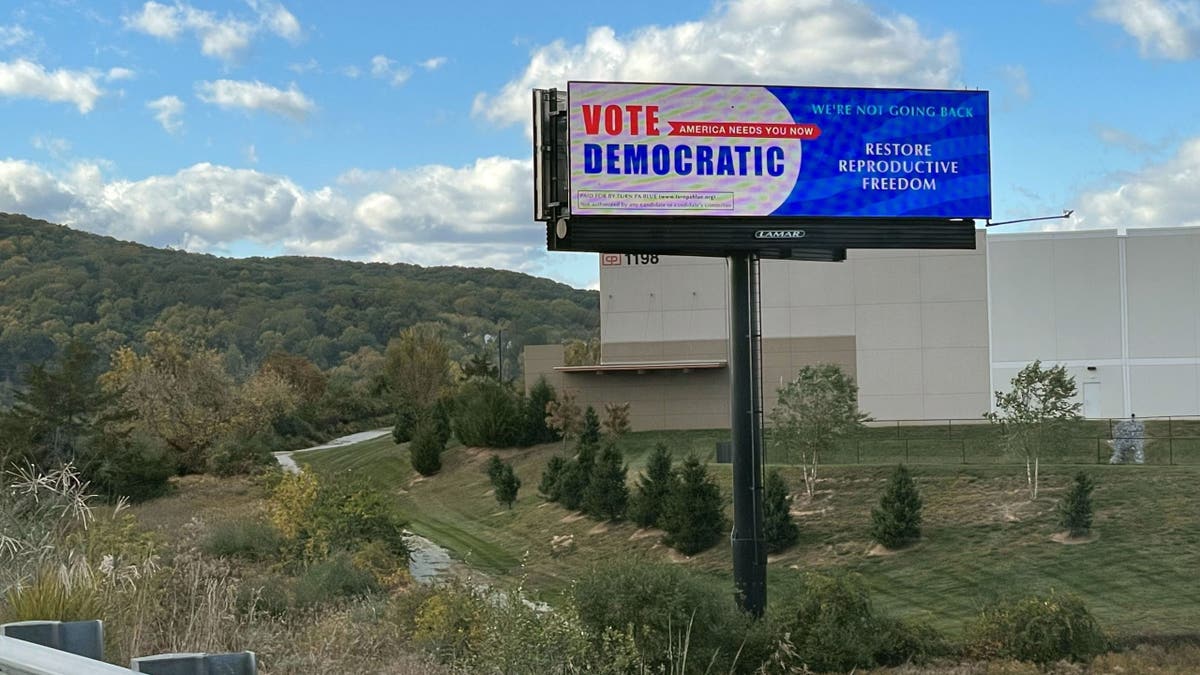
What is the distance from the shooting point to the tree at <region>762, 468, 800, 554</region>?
1118 inches

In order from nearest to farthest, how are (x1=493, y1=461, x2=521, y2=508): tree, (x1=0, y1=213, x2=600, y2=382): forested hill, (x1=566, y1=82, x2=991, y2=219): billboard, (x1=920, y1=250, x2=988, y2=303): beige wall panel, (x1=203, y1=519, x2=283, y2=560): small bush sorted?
(x1=203, y1=519, x2=283, y2=560): small bush < (x1=566, y1=82, x2=991, y2=219): billboard < (x1=493, y1=461, x2=521, y2=508): tree < (x1=920, y1=250, x2=988, y2=303): beige wall panel < (x1=0, y1=213, x2=600, y2=382): forested hill

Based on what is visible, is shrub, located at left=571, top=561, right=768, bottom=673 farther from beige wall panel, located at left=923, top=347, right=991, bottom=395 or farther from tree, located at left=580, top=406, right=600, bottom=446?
beige wall panel, located at left=923, top=347, right=991, bottom=395

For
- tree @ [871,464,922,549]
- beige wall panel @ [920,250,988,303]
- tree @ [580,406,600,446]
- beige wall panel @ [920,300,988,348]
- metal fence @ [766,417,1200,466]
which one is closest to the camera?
tree @ [871,464,922,549]

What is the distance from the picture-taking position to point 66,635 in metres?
4.73

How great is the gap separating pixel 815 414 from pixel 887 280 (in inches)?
833

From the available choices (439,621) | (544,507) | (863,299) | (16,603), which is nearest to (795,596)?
(439,621)

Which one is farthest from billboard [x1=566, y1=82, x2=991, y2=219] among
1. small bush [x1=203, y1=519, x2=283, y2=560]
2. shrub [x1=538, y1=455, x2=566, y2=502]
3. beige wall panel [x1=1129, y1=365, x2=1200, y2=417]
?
beige wall panel [x1=1129, y1=365, x2=1200, y2=417]

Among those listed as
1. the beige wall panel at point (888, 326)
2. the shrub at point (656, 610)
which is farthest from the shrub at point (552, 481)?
the shrub at point (656, 610)

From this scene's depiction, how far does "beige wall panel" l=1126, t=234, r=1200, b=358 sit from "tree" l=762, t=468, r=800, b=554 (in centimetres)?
2641

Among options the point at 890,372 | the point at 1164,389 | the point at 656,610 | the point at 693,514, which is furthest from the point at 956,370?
the point at 656,610

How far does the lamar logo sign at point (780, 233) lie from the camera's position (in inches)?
806

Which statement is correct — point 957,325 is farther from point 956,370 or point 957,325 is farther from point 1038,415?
point 1038,415

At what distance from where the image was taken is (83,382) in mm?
35500

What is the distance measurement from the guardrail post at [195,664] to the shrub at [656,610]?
9970 mm
